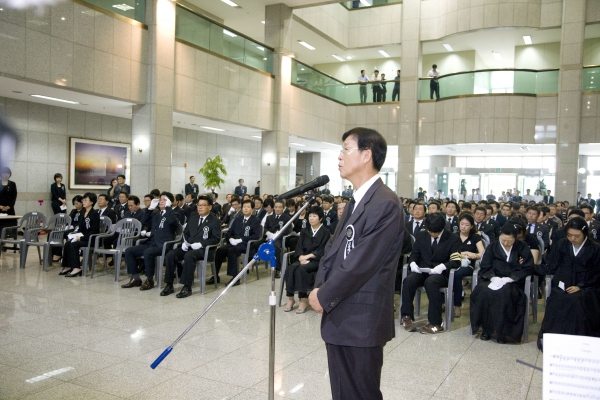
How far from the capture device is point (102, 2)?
35.5 feet

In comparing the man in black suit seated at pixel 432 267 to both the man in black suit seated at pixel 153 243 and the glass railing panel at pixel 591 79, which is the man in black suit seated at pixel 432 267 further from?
the glass railing panel at pixel 591 79

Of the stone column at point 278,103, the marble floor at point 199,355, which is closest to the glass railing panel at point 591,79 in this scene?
the stone column at point 278,103

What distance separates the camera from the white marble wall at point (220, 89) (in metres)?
13.1

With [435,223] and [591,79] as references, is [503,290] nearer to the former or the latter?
[435,223]

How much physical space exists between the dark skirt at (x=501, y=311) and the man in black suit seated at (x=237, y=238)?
401cm

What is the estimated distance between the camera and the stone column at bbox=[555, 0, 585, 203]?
16.9 meters

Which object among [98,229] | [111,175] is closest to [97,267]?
[98,229]

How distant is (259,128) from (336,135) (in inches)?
210

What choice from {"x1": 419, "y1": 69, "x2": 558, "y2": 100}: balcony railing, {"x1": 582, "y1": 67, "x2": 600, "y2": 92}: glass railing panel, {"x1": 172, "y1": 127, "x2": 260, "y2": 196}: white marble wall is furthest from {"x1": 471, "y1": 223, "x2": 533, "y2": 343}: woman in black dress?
{"x1": 172, "y1": 127, "x2": 260, "y2": 196}: white marble wall

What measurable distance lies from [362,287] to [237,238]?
6176 millimetres

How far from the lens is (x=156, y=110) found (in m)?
12.1

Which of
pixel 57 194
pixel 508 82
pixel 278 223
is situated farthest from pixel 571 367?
pixel 508 82

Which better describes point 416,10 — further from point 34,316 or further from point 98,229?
point 34,316

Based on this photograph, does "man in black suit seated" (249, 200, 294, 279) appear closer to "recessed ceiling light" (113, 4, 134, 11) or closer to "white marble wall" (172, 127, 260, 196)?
"recessed ceiling light" (113, 4, 134, 11)
